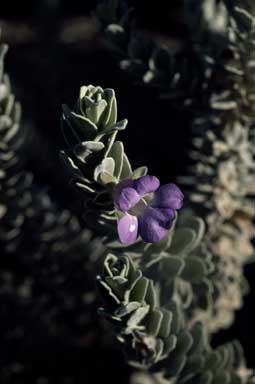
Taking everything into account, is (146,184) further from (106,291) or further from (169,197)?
(106,291)

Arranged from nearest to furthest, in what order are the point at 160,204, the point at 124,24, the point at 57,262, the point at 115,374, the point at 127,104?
the point at 160,204
the point at 124,24
the point at 57,262
the point at 115,374
the point at 127,104

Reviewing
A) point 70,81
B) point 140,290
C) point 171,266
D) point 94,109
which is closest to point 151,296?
point 140,290

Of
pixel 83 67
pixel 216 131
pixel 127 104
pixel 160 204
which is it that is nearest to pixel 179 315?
pixel 160 204

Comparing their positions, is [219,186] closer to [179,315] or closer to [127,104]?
[179,315]

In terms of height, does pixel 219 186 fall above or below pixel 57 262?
above

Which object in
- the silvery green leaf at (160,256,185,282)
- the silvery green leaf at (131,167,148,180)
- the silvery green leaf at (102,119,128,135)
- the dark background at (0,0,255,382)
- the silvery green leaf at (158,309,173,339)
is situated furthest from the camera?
the dark background at (0,0,255,382)

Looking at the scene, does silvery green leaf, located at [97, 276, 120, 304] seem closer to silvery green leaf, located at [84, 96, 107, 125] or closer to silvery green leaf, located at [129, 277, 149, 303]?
silvery green leaf, located at [129, 277, 149, 303]

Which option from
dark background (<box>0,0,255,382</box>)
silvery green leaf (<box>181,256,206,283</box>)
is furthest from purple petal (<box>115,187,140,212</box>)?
dark background (<box>0,0,255,382</box>)
